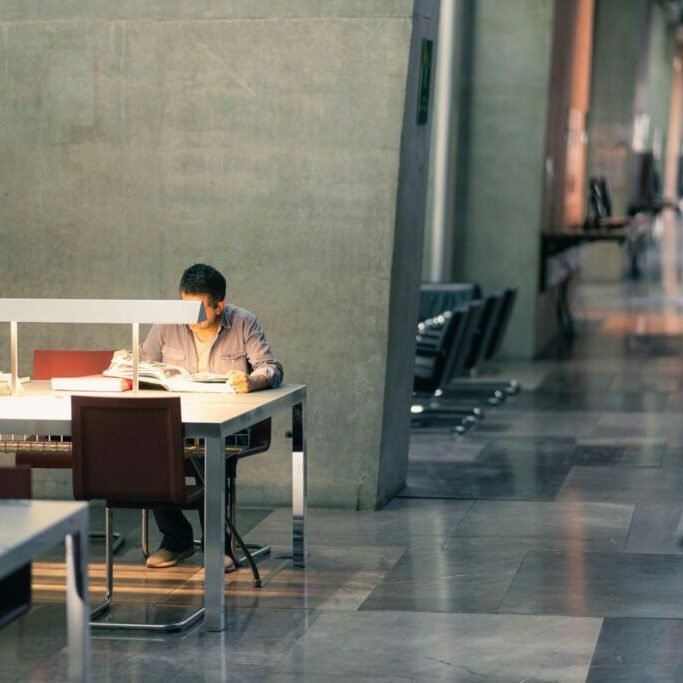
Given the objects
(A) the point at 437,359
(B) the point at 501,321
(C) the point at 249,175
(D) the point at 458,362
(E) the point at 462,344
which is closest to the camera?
(C) the point at 249,175

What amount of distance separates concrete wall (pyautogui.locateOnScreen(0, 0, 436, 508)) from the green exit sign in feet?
0.45

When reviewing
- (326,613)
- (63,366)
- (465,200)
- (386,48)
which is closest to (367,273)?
(386,48)

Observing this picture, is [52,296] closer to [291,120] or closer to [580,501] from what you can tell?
[291,120]

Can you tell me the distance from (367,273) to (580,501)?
65.0 inches

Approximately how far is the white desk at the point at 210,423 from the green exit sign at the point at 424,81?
6.87ft

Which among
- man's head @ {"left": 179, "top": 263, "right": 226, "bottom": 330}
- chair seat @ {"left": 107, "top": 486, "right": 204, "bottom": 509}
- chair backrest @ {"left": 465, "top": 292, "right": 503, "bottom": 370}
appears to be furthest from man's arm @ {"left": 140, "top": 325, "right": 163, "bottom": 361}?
chair backrest @ {"left": 465, "top": 292, "right": 503, "bottom": 370}

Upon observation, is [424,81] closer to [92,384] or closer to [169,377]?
[169,377]

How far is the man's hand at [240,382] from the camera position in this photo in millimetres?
6191

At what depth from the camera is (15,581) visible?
13.1 ft

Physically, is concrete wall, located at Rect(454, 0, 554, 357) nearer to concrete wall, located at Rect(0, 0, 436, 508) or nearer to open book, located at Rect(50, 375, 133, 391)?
concrete wall, located at Rect(0, 0, 436, 508)

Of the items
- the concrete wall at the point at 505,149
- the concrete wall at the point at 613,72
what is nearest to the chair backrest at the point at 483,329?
the concrete wall at the point at 505,149

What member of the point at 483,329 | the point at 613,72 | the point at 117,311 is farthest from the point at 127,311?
the point at 613,72

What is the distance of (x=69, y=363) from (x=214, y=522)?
1.64m

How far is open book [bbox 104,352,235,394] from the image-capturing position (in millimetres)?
6203
